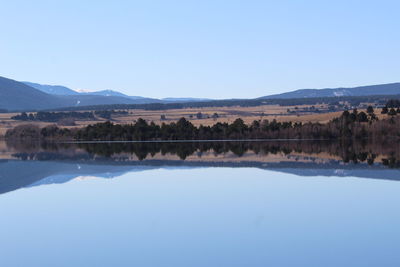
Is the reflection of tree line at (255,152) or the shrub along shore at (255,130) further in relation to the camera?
the shrub along shore at (255,130)

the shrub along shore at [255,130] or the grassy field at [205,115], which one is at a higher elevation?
the shrub along shore at [255,130]

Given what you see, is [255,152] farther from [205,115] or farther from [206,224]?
[205,115]

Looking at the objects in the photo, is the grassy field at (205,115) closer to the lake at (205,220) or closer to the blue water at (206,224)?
the lake at (205,220)

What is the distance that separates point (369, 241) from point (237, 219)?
12.5ft

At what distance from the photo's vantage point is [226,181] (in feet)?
86.9

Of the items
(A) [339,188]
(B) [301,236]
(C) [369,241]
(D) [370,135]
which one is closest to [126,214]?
(B) [301,236]

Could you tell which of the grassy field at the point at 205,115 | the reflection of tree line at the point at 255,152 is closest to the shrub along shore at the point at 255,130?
the reflection of tree line at the point at 255,152

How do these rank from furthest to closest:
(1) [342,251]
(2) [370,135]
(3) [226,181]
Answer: (2) [370,135] < (3) [226,181] < (1) [342,251]

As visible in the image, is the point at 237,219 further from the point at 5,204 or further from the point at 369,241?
the point at 5,204

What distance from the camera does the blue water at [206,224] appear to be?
1238 centimetres

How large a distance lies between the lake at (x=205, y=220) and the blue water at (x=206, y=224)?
2 cm

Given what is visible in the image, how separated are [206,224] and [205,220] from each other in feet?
1.95

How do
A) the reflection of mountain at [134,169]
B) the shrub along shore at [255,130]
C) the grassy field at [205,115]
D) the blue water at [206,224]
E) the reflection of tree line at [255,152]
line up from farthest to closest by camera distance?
the grassy field at [205,115] → the shrub along shore at [255,130] → the reflection of tree line at [255,152] → the reflection of mountain at [134,169] → the blue water at [206,224]

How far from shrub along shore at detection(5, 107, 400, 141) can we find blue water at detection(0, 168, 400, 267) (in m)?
58.9
